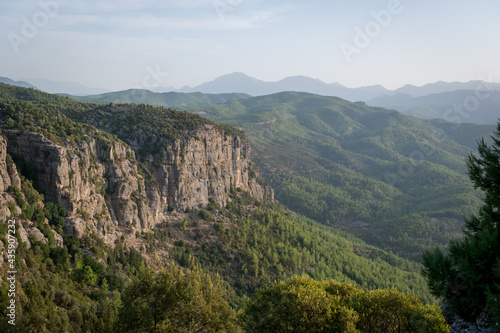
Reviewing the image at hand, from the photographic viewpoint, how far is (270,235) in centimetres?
8719

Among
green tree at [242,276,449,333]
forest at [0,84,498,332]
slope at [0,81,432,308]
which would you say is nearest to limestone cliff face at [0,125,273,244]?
slope at [0,81,432,308]

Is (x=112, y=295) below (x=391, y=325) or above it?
below

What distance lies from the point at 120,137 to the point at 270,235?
44768mm

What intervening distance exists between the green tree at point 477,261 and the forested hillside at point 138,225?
7.49m

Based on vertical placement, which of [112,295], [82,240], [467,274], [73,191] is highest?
[467,274]

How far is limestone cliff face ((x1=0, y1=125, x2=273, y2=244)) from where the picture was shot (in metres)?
48.8

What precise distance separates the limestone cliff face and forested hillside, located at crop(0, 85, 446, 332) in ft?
0.71

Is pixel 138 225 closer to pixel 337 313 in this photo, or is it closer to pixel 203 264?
pixel 203 264

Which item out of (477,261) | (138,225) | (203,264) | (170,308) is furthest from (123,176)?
(477,261)

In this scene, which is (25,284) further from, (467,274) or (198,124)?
(198,124)

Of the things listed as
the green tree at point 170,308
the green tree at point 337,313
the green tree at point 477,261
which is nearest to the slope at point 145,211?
the green tree at point 170,308

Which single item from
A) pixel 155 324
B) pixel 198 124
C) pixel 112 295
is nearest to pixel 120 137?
pixel 198 124

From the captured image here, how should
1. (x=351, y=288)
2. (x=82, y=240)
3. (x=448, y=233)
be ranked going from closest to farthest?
(x=351, y=288)
(x=82, y=240)
(x=448, y=233)

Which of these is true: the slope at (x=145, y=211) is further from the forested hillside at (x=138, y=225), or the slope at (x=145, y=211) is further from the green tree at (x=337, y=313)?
the green tree at (x=337, y=313)
